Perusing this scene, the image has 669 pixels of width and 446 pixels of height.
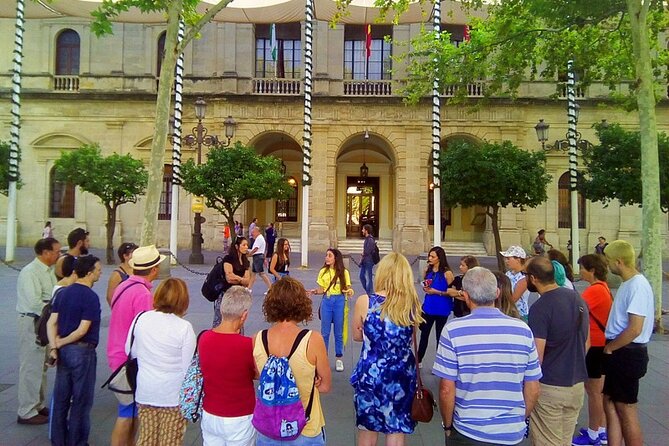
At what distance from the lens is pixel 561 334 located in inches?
135

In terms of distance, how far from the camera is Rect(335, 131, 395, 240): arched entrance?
29.0 metres

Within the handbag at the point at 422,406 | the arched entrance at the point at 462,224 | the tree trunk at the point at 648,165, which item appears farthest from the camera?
the arched entrance at the point at 462,224

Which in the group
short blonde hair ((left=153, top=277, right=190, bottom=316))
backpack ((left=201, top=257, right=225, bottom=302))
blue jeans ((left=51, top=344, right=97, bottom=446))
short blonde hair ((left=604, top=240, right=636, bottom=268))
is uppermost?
short blonde hair ((left=604, top=240, right=636, bottom=268))

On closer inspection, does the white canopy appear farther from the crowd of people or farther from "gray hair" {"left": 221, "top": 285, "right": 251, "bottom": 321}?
"gray hair" {"left": 221, "top": 285, "right": 251, "bottom": 321}

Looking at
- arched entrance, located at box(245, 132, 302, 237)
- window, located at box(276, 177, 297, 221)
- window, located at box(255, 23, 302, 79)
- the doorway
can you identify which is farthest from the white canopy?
window, located at box(276, 177, 297, 221)

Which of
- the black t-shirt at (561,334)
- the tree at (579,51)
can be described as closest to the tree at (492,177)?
the tree at (579,51)

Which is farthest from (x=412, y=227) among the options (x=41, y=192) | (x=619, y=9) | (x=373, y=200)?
(x=41, y=192)

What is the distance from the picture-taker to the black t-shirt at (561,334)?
3.42 m

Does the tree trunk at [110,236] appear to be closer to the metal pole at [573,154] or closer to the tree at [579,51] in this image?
the tree at [579,51]

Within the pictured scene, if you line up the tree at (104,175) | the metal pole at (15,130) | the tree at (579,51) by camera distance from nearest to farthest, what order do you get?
the tree at (579,51) < the metal pole at (15,130) < the tree at (104,175)

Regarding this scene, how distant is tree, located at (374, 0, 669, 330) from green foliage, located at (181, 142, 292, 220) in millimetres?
7598

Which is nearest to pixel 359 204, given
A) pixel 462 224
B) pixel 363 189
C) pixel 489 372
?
pixel 363 189

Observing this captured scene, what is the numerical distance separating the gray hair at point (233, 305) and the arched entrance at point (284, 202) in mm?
24395

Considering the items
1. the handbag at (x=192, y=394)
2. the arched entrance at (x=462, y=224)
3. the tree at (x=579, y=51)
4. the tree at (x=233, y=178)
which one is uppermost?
the tree at (x=579, y=51)
